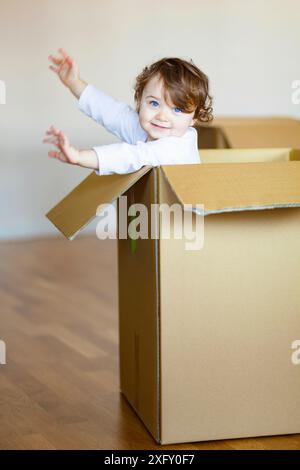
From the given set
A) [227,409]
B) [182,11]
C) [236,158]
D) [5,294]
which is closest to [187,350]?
[227,409]

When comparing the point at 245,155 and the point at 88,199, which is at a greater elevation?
the point at 245,155

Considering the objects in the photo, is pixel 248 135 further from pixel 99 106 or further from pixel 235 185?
pixel 235 185

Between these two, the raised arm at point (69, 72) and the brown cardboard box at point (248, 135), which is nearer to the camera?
the raised arm at point (69, 72)

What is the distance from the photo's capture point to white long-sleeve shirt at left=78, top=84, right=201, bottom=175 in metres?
1.62

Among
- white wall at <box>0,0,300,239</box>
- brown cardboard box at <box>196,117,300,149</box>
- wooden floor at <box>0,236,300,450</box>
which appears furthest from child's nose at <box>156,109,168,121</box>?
white wall at <box>0,0,300,239</box>

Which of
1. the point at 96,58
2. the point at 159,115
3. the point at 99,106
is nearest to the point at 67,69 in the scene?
the point at 99,106

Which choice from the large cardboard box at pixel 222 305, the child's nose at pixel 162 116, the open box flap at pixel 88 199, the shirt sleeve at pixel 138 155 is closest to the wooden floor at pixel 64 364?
the large cardboard box at pixel 222 305

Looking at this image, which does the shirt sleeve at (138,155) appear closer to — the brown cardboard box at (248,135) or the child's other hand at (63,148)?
the child's other hand at (63,148)

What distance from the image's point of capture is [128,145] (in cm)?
164

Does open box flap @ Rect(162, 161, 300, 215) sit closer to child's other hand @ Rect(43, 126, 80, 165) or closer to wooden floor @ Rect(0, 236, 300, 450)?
child's other hand @ Rect(43, 126, 80, 165)

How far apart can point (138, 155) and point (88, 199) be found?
6.2 inches

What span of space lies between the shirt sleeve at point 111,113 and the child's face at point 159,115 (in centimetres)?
9

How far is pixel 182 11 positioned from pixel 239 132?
161 cm

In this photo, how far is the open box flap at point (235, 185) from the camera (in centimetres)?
154
